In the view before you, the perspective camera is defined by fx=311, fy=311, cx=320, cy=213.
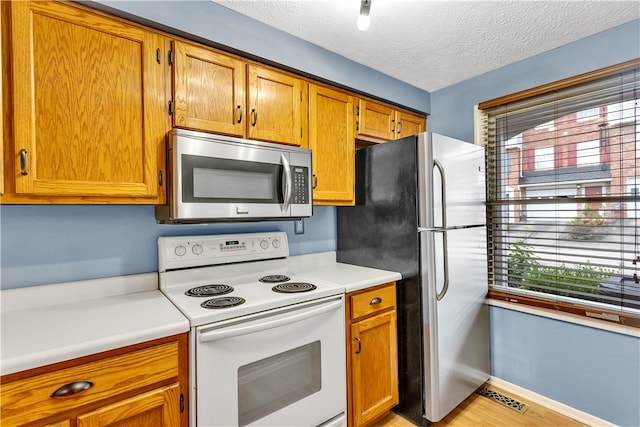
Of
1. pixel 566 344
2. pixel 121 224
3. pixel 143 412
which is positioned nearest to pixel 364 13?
pixel 121 224

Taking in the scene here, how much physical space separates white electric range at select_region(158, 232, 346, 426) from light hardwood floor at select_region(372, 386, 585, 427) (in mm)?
508

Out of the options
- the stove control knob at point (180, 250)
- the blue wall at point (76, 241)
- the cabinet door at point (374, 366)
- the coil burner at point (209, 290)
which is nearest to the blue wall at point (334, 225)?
the blue wall at point (76, 241)

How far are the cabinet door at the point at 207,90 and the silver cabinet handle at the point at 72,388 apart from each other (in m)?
1.10

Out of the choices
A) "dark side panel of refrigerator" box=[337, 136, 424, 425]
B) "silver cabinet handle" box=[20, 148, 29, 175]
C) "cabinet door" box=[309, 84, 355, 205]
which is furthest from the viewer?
"cabinet door" box=[309, 84, 355, 205]

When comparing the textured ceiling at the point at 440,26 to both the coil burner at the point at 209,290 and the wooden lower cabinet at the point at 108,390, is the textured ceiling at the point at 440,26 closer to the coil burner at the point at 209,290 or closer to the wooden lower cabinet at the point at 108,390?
the coil burner at the point at 209,290

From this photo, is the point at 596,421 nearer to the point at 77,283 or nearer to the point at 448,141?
the point at 448,141

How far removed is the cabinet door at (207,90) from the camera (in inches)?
59.3

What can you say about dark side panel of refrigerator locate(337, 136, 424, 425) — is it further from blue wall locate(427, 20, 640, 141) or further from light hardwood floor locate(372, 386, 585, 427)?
blue wall locate(427, 20, 640, 141)

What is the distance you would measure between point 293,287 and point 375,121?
4.72 feet

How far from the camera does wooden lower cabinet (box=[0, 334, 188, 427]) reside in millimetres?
922

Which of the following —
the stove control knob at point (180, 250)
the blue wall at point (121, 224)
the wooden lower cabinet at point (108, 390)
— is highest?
the blue wall at point (121, 224)

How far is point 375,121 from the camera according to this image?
238cm

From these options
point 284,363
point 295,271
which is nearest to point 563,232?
point 295,271

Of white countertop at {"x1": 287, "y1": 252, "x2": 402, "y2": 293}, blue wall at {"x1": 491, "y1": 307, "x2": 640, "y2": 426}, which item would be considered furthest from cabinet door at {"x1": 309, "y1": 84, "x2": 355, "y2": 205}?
blue wall at {"x1": 491, "y1": 307, "x2": 640, "y2": 426}
